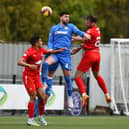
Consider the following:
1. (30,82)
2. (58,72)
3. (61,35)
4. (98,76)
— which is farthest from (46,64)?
(58,72)

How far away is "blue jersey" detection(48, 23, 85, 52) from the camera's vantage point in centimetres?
2070

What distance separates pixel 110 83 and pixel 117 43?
150cm

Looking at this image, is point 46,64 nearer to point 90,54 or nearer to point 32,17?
point 90,54

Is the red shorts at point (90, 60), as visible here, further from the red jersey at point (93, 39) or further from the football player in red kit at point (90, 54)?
the red jersey at point (93, 39)

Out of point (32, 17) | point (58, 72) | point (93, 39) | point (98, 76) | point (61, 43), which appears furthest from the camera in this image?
point (32, 17)

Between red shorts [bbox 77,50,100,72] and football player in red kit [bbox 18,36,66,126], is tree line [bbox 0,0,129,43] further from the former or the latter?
football player in red kit [bbox 18,36,66,126]

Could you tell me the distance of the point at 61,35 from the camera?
2072 cm

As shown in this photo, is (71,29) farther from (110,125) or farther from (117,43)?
(117,43)

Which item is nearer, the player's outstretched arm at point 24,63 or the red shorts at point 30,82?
the player's outstretched arm at point 24,63

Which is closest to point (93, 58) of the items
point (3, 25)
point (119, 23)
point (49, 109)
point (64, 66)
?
point (64, 66)

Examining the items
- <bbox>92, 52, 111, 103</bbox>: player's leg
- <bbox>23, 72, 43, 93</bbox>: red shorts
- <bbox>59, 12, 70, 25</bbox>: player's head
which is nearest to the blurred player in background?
<bbox>59, 12, 70, 25</bbox>: player's head

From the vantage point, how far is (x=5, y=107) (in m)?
26.4

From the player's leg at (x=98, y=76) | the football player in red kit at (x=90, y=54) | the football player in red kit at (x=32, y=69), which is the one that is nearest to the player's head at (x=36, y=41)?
the football player in red kit at (x=32, y=69)

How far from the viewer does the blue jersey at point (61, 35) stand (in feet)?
67.9
